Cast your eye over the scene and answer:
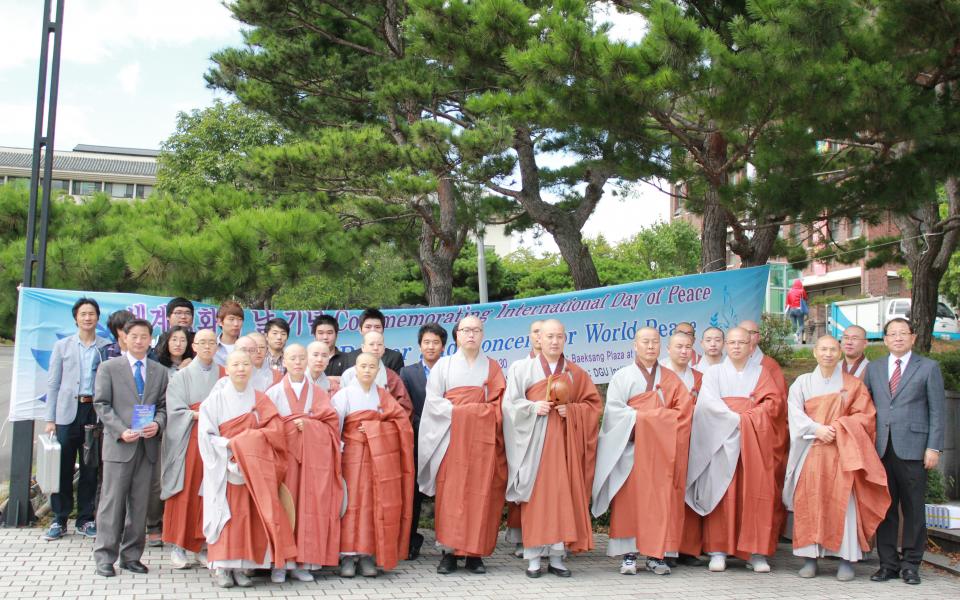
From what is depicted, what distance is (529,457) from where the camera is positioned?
552 centimetres

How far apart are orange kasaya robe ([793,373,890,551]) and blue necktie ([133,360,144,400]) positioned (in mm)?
4318

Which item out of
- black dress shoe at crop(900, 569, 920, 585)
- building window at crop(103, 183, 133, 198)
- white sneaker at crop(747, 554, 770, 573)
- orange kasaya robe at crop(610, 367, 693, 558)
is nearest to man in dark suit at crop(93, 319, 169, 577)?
orange kasaya robe at crop(610, 367, 693, 558)

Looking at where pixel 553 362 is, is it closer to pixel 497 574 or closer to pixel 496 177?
pixel 497 574

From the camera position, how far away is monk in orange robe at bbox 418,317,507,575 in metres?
5.49

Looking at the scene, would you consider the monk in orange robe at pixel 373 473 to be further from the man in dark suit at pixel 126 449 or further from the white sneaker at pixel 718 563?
the white sneaker at pixel 718 563

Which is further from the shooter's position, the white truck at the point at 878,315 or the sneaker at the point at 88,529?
the white truck at the point at 878,315

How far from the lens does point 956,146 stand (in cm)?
625

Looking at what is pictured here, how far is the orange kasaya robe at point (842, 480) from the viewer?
5.50 m

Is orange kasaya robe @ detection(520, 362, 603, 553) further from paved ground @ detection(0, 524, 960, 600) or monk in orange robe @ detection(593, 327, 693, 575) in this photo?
paved ground @ detection(0, 524, 960, 600)

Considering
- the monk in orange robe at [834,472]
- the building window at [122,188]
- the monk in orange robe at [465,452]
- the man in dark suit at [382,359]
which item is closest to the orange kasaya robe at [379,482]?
the monk in orange robe at [465,452]

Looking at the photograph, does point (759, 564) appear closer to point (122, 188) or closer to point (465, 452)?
point (465, 452)

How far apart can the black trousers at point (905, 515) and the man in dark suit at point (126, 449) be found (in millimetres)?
4732

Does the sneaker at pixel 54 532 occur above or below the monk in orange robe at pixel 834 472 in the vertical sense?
below

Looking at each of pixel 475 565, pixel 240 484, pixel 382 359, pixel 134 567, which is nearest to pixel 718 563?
pixel 475 565
